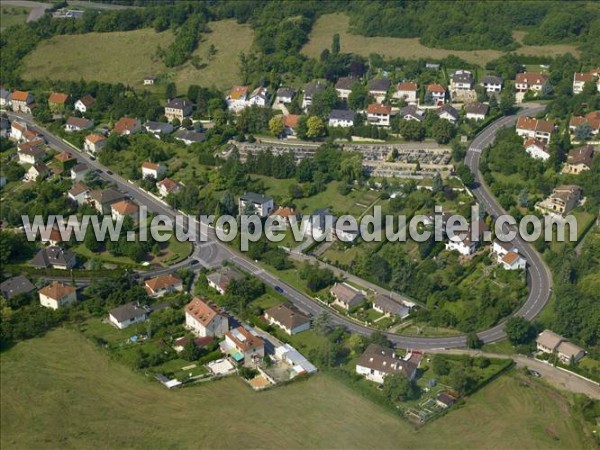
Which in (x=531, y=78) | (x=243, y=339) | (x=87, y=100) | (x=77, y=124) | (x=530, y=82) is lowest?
(x=243, y=339)

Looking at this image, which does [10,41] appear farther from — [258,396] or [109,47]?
[258,396]

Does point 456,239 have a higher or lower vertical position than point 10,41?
lower

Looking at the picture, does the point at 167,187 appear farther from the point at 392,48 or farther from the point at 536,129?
the point at 392,48

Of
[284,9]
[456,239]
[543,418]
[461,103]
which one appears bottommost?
[543,418]

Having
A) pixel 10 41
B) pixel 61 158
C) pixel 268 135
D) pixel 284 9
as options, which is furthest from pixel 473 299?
pixel 10 41

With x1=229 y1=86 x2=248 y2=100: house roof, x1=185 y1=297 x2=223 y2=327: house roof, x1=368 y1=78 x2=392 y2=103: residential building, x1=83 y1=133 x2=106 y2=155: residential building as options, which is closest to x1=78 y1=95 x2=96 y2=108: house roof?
x1=83 y1=133 x2=106 y2=155: residential building

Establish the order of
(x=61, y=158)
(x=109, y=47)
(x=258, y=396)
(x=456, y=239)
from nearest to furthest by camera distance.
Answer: (x=258, y=396)
(x=456, y=239)
(x=61, y=158)
(x=109, y=47)

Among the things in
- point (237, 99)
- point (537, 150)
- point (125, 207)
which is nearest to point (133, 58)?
point (237, 99)
